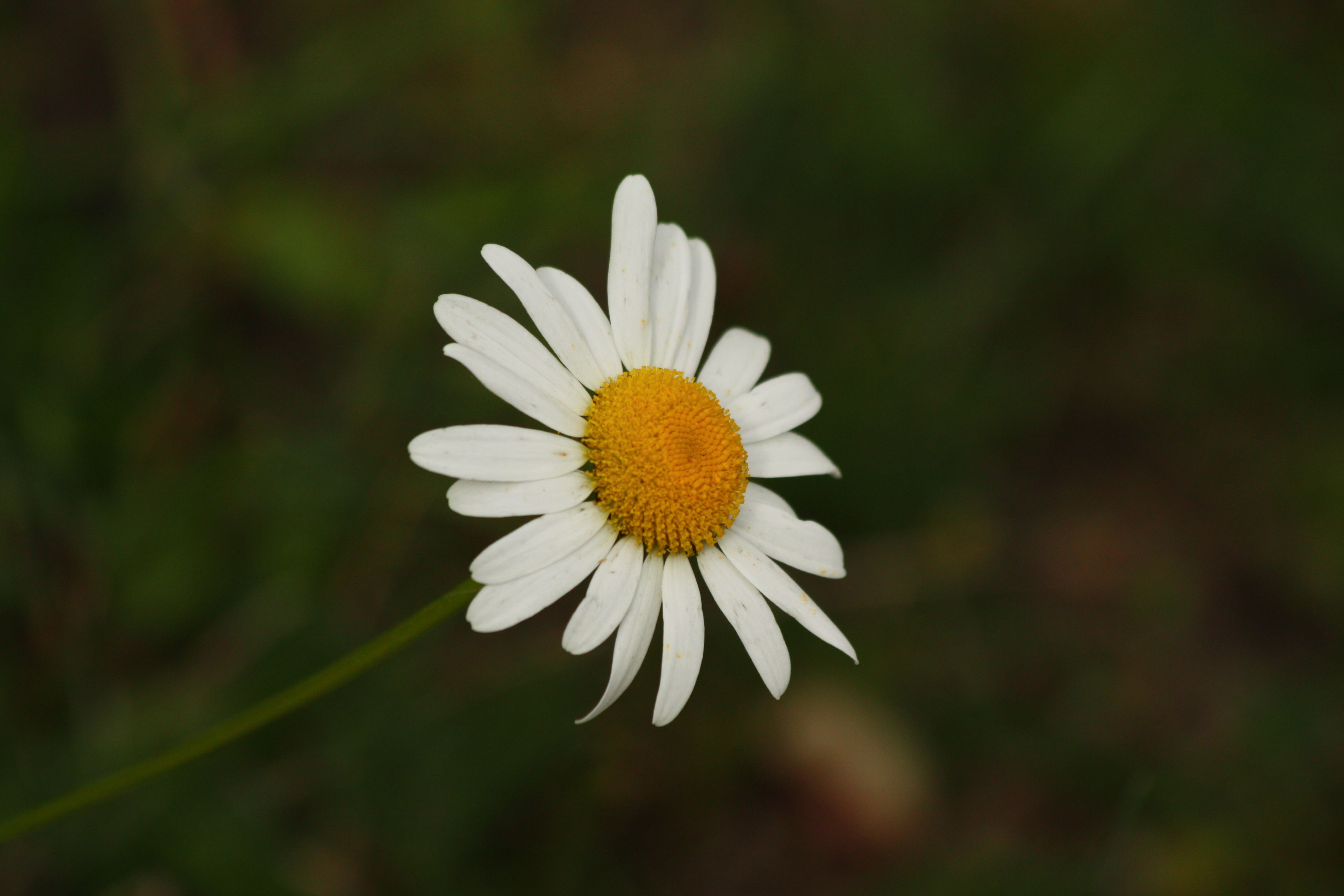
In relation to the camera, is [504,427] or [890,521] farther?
[890,521]

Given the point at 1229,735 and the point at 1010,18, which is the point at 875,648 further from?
the point at 1010,18

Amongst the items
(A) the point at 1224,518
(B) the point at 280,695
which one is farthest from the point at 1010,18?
(B) the point at 280,695

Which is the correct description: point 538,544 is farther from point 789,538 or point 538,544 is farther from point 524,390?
point 789,538

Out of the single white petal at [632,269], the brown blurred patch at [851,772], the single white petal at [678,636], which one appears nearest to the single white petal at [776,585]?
the single white petal at [678,636]

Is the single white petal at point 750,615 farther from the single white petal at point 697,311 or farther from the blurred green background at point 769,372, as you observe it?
the blurred green background at point 769,372

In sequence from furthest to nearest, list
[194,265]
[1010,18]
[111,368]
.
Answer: [1010,18] < [194,265] < [111,368]

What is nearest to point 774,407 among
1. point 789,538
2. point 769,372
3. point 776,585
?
point 789,538
